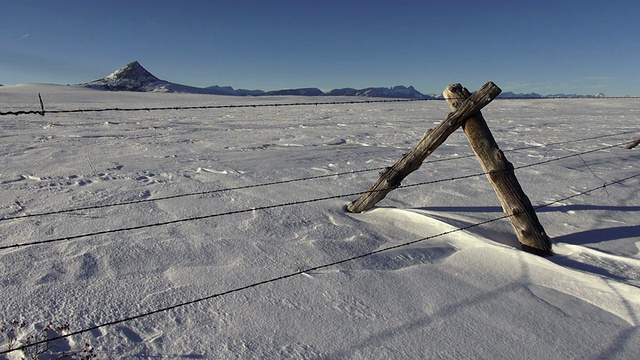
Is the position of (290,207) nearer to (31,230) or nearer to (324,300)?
(324,300)

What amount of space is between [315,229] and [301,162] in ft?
12.0

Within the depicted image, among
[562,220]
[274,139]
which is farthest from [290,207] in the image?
[274,139]

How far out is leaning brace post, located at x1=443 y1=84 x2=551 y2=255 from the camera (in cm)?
347

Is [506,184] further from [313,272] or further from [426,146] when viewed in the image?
[313,272]

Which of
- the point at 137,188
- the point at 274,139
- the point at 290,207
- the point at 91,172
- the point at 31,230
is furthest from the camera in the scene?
the point at 274,139

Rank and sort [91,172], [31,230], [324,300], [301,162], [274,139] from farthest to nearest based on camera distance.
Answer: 1. [274,139]
2. [301,162]
3. [91,172]
4. [31,230]
5. [324,300]

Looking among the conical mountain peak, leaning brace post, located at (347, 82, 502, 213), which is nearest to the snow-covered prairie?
leaning brace post, located at (347, 82, 502, 213)

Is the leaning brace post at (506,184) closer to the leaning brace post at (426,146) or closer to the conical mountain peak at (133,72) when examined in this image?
the leaning brace post at (426,146)

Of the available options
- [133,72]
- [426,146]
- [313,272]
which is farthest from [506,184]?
[133,72]

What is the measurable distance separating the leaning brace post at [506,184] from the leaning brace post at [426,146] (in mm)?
87

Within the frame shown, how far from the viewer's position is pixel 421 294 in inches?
107

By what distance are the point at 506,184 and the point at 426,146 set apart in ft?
2.57

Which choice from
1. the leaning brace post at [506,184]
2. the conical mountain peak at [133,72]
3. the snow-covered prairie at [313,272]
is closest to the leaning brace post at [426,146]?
the leaning brace post at [506,184]

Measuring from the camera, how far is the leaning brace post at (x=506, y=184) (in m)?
3.47
